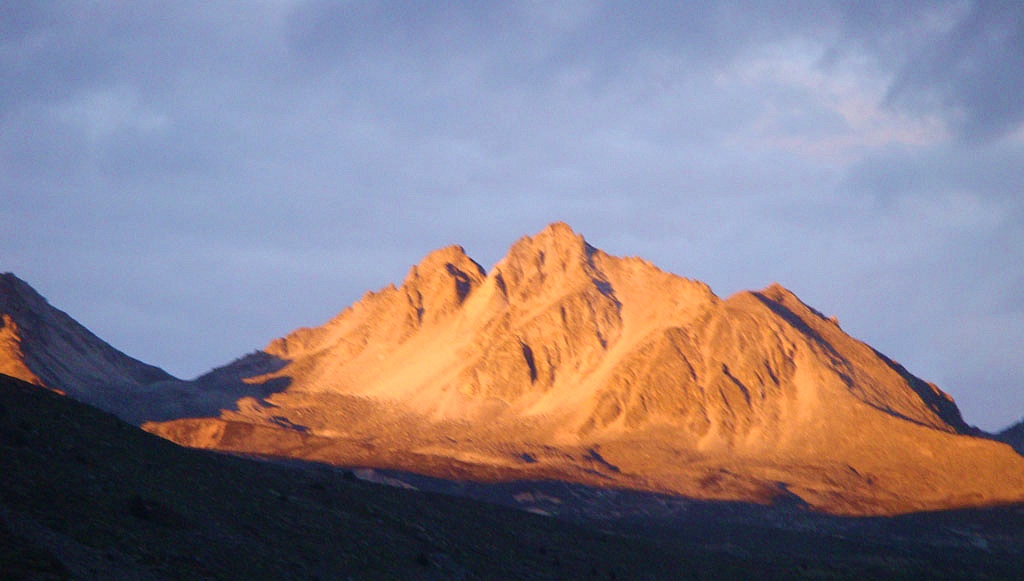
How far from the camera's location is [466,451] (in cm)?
15338

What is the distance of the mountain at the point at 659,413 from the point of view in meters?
136

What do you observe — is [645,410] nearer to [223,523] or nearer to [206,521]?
[223,523]

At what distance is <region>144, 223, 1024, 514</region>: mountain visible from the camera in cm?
13625

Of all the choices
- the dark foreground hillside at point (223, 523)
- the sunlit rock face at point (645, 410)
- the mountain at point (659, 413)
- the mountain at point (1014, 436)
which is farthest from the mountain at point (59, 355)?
the mountain at point (1014, 436)

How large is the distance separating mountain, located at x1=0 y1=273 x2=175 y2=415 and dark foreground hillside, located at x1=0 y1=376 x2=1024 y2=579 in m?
102

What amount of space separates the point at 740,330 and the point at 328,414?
6523 centimetres

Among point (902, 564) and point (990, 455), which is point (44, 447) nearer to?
point (902, 564)

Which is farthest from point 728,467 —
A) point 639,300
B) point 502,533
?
point 502,533

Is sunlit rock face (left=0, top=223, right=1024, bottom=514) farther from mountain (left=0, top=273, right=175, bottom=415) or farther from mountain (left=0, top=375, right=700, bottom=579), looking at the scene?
mountain (left=0, top=375, right=700, bottom=579)

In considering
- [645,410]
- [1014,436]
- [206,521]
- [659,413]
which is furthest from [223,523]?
[1014,436]

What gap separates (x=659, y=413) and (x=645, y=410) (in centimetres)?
205

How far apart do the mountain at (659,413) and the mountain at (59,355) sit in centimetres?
1174

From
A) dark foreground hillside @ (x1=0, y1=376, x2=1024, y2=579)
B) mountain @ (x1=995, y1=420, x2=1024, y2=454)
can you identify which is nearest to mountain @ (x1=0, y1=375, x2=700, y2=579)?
dark foreground hillside @ (x1=0, y1=376, x2=1024, y2=579)

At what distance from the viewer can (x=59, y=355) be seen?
164 metres
